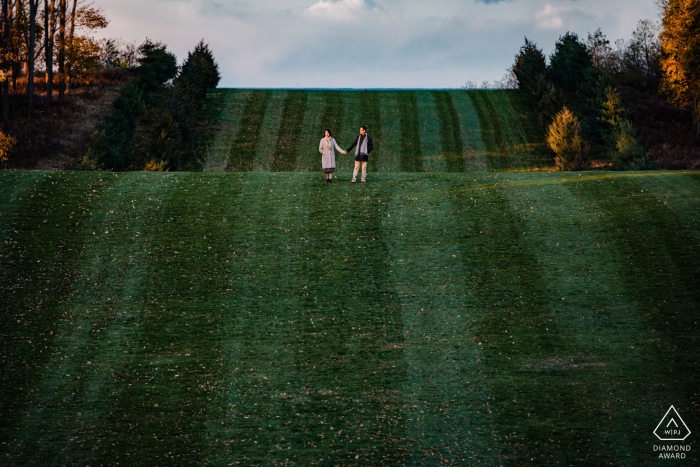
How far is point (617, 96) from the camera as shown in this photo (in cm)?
3569

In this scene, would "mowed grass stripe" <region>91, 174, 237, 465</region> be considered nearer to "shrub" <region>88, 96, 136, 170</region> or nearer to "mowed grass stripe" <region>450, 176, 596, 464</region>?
"mowed grass stripe" <region>450, 176, 596, 464</region>

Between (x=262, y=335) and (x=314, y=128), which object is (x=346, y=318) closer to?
(x=262, y=335)

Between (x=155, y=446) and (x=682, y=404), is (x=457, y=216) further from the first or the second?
(x=155, y=446)

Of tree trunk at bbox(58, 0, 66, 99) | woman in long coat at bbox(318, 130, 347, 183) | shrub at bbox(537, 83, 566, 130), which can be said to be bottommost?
woman in long coat at bbox(318, 130, 347, 183)

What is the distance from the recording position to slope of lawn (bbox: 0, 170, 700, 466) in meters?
9.48

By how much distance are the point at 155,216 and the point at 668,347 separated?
14.4m

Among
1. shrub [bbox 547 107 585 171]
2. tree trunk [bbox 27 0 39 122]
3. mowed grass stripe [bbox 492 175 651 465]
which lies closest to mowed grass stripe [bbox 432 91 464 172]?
shrub [bbox 547 107 585 171]

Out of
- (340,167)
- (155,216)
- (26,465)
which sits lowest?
(26,465)

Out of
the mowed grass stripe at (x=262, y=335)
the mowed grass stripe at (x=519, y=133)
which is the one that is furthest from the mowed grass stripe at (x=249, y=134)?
the mowed grass stripe at (x=519, y=133)

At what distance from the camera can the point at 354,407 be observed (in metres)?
10.2

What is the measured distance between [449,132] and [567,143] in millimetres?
10045

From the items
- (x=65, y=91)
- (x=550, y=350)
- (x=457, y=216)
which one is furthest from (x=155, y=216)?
(x=65, y=91)

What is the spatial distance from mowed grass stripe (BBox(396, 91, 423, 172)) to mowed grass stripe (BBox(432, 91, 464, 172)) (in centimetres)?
181

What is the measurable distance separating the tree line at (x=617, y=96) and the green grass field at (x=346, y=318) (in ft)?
38.4
